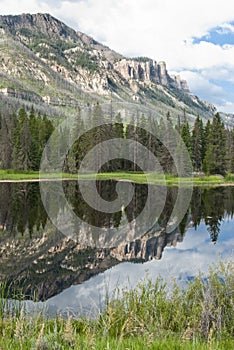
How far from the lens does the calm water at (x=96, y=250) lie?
50.0 ft

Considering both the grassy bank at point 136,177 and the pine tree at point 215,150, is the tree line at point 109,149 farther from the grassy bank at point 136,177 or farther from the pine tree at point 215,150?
the grassy bank at point 136,177

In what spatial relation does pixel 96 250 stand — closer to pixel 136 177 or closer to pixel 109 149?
pixel 136 177

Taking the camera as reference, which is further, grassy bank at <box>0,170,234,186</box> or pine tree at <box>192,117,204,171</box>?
pine tree at <box>192,117,204,171</box>

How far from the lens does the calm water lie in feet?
50.0

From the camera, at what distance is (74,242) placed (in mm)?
23906

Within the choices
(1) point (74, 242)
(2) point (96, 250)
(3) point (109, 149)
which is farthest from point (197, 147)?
(2) point (96, 250)

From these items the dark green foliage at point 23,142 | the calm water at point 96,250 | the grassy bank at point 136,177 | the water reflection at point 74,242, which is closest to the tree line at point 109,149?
the dark green foliage at point 23,142

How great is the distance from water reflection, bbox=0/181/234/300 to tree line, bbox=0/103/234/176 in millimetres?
37260

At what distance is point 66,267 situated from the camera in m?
18.3

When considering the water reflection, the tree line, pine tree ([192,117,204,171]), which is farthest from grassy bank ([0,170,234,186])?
the water reflection

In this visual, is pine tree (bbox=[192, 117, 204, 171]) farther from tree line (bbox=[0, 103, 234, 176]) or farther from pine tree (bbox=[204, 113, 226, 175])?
pine tree (bbox=[204, 113, 226, 175])

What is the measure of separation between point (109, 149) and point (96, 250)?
202 feet

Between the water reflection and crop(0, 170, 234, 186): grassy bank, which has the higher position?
crop(0, 170, 234, 186): grassy bank

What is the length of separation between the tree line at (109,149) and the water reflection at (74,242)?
122 feet
